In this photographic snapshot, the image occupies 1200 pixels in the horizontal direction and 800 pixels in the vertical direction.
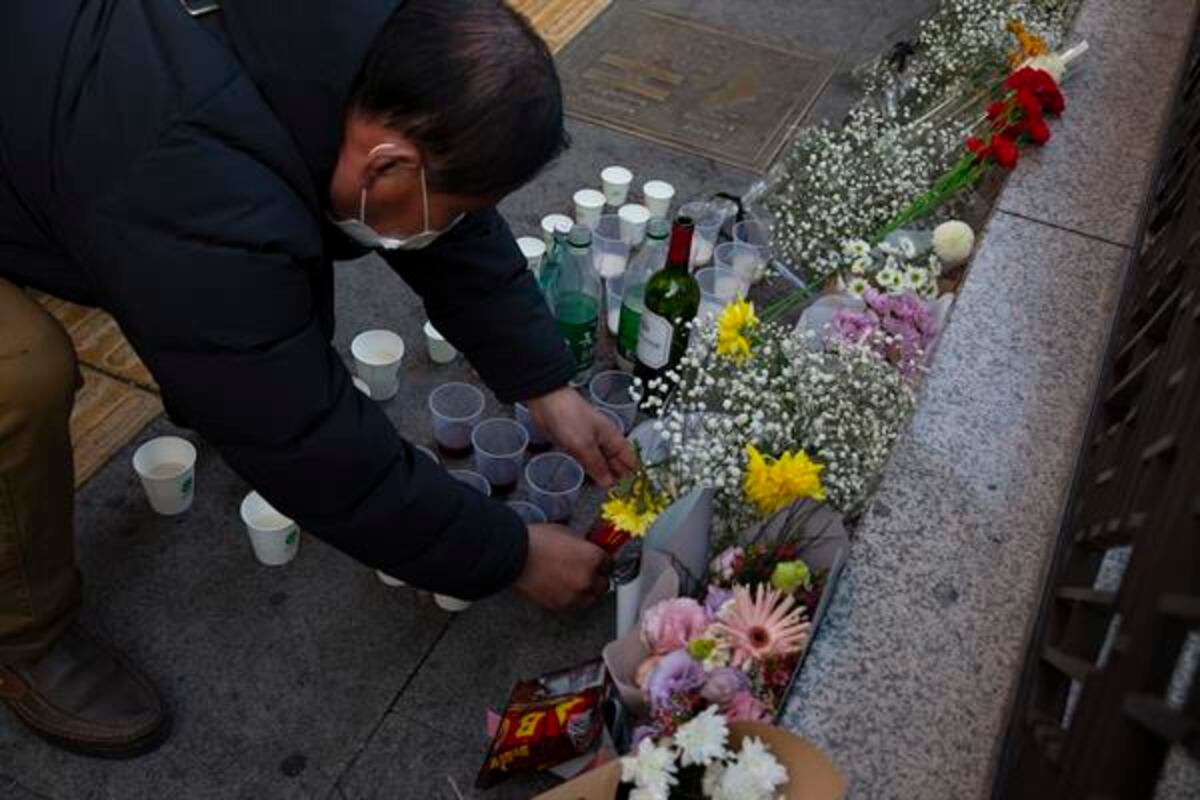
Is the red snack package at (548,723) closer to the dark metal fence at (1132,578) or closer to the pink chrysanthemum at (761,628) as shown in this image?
the pink chrysanthemum at (761,628)

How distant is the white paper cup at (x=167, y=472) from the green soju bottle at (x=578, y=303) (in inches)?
41.4

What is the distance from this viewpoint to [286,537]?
8.73 ft

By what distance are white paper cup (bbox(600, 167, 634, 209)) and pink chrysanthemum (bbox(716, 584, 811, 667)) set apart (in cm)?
223

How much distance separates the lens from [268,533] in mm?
2627

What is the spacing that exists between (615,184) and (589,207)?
260 mm

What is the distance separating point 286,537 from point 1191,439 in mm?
1957

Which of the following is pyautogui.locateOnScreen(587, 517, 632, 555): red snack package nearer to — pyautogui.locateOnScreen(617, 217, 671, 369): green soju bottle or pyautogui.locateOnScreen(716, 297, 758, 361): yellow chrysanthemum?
pyautogui.locateOnScreen(716, 297, 758, 361): yellow chrysanthemum

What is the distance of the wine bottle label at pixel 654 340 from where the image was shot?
2.93 meters

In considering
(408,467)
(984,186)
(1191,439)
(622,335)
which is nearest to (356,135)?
(408,467)

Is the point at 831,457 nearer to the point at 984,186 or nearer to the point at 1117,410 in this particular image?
the point at 1117,410

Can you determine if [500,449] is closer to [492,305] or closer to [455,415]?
[455,415]

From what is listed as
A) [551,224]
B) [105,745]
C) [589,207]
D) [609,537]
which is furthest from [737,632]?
[589,207]

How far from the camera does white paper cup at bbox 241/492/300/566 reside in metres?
2.63

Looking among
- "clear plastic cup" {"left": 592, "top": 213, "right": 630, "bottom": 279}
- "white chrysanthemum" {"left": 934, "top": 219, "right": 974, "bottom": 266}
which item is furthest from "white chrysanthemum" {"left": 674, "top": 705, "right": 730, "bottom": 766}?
"clear plastic cup" {"left": 592, "top": 213, "right": 630, "bottom": 279}
